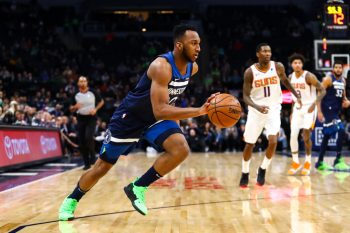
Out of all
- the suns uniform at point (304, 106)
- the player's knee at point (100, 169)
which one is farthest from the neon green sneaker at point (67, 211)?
the suns uniform at point (304, 106)

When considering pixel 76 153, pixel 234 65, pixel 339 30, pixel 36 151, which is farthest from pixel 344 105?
pixel 234 65

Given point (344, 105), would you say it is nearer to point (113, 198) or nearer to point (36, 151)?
point (113, 198)

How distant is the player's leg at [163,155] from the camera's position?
4.03 meters

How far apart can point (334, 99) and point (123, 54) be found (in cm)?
1602

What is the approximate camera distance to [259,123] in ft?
22.3

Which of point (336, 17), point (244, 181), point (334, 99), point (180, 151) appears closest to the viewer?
point (180, 151)

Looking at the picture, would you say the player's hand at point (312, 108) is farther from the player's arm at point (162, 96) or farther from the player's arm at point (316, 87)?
the player's arm at point (162, 96)

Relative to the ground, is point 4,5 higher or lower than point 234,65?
higher

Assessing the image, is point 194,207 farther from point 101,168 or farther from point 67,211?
point 67,211

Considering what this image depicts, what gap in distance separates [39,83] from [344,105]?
12.5 meters

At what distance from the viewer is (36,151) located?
33.6 feet

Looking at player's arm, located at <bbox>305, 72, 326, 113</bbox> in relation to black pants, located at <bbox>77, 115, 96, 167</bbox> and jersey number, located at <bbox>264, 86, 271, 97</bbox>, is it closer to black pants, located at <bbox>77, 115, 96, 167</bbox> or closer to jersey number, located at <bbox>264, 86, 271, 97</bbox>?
jersey number, located at <bbox>264, 86, 271, 97</bbox>

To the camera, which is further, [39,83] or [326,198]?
[39,83]

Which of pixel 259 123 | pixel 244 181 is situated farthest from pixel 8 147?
pixel 259 123
